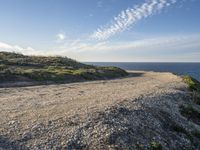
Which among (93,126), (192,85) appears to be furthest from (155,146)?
(192,85)

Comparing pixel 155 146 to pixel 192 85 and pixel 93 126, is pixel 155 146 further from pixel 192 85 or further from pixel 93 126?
pixel 192 85

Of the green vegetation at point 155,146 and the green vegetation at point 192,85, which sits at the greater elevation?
the green vegetation at point 155,146

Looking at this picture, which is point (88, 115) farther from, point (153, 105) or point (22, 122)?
point (153, 105)

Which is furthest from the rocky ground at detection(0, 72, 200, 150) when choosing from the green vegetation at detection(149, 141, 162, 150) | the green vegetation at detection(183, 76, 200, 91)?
the green vegetation at detection(183, 76, 200, 91)

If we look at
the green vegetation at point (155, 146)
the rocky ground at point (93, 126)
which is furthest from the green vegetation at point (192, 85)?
the green vegetation at point (155, 146)

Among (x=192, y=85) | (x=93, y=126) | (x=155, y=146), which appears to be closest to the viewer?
(x=155, y=146)

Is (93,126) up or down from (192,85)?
up

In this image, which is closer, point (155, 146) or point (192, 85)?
point (155, 146)

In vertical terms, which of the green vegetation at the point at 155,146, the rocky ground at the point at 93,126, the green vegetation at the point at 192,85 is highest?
the rocky ground at the point at 93,126

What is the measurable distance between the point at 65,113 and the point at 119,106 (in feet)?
12.6

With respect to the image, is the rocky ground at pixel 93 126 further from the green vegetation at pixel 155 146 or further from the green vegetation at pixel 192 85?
the green vegetation at pixel 192 85

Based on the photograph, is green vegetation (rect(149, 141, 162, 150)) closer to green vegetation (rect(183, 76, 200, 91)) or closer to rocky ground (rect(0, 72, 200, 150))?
rocky ground (rect(0, 72, 200, 150))

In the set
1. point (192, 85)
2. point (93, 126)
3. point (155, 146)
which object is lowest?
point (192, 85)

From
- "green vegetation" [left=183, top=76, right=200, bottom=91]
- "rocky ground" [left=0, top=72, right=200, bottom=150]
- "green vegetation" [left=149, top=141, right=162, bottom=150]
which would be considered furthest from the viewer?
"green vegetation" [left=183, top=76, right=200, bottom=91]
